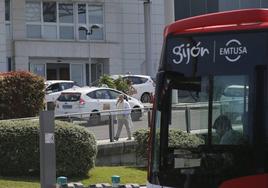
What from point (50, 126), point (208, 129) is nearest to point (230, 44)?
point (208, 129)

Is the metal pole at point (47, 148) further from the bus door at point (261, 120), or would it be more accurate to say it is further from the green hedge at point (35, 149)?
the bus door at point (261, 120)

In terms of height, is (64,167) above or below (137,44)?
below

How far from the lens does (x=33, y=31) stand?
43125 millimetres

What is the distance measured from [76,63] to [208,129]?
127 ft

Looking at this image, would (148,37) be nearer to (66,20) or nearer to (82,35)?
(82,35)

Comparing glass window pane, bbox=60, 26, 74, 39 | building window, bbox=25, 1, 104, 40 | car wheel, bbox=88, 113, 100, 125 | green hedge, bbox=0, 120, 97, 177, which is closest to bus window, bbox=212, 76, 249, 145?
green hedge, bbox=0, 120, 97, 177

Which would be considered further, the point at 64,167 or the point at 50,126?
the point at 64,167


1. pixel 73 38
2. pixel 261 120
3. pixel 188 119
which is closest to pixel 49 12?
pixel 73 38

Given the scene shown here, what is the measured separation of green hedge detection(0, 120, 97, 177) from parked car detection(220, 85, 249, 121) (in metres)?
8.28

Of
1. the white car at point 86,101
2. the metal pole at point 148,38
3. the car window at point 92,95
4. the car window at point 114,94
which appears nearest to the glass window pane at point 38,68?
the metal pole at point 148,38

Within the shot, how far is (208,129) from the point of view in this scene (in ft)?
21.7

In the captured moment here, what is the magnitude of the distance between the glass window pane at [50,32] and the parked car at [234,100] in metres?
37.5

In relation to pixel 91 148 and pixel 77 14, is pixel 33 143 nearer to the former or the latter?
pixel 91 148

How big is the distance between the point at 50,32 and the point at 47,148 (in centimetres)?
3370
